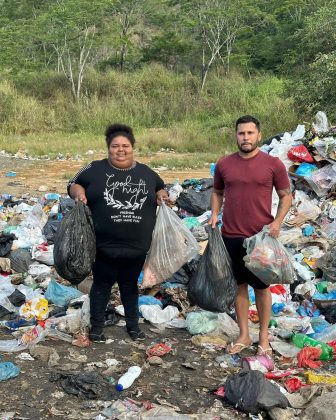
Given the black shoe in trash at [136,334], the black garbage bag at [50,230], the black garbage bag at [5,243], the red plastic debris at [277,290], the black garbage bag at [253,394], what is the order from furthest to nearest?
the black garbage bag at [50,230] → the black garbage bag at [5,243] → the red plastic debris at [277,290] → the black shoe in trash at [136,334] → the black garbage bag at [253,394]

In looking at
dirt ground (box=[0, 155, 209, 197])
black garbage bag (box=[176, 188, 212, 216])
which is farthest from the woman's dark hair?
dirt ground (box=[0, 155, 209, 197])

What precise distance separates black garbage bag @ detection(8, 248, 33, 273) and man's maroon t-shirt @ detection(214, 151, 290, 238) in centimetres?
292

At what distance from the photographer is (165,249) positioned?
386 centimetres

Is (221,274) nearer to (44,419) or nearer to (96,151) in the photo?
(44,419)

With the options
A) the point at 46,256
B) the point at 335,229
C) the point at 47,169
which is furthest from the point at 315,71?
the point at 46,256

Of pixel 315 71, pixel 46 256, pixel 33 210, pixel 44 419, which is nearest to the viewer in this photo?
pixel 44 419

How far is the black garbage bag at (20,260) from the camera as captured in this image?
5.72 m

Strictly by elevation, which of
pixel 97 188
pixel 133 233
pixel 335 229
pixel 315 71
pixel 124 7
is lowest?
pixel 335 229

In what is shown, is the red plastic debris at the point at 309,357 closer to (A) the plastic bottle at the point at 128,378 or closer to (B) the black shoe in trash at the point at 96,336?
(A) the plastic bottle at the point at 128,378

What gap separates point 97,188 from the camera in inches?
139

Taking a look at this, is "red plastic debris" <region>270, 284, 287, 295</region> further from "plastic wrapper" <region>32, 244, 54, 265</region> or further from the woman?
"plastic wrapper" <region>32, 244, 54, 265</region>

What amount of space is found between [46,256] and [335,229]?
10.2 feet

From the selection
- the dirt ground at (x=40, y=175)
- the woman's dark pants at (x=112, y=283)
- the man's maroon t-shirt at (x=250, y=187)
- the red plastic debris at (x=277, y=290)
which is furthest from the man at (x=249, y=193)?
the dirt ground at (x=40, y=175)

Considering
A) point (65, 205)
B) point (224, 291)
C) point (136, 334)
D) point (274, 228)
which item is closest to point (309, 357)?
point (224, 291)
